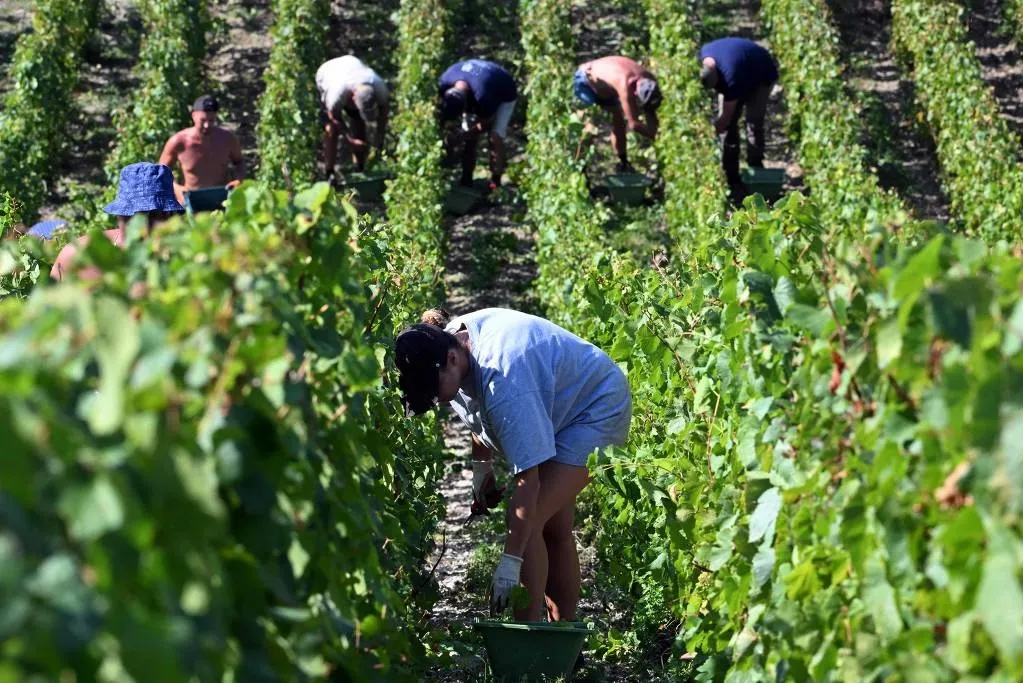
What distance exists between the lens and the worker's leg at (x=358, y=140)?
39.1ft

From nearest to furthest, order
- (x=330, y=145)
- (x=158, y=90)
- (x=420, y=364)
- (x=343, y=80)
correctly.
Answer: (x=420, y=364) → (x=343, y=80) → (x=330, y=145) → (x=158, y=90)

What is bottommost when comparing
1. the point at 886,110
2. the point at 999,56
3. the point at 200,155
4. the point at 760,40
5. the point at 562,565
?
the point at 562,565

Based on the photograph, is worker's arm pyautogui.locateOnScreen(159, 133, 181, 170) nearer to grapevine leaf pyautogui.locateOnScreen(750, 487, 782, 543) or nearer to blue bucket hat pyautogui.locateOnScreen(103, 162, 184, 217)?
blue bucket hat pyautogui.locateOnScreen(103, 162, 184, 217)

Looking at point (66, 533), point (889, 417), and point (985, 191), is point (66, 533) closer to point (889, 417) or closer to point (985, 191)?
point (889, 417)

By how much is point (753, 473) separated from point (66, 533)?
2245 millimetres

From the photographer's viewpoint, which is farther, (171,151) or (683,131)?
(683,131)

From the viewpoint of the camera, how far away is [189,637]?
1.79 m

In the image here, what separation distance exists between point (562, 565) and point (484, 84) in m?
6.86

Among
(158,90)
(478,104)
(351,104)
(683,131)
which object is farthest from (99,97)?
(683,131)

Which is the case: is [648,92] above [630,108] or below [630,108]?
above

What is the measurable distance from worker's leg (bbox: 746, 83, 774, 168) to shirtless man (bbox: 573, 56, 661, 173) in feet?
2.42

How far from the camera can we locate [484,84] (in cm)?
1129

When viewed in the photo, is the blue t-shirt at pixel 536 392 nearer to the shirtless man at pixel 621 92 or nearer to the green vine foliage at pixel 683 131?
the green vine foliage at pixel 683 131

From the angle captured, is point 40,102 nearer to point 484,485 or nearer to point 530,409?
point 484,485
